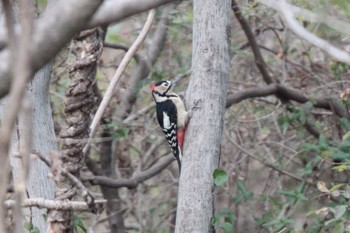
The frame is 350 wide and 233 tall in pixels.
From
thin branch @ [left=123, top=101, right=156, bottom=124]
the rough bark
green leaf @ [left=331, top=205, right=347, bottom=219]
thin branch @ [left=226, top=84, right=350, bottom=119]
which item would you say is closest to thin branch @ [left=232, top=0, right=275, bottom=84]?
thin branch @ [left=226, top=84, right=350, bottom=119]

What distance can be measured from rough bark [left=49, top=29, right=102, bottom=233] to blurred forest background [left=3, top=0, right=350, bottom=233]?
2307mm

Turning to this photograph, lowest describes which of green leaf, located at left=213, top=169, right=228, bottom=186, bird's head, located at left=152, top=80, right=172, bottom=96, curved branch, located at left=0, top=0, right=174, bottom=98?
green leaf, located at left=213, top=169, right=228, bottom=186

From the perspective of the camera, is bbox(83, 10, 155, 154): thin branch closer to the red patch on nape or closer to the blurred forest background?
the red patch on nape

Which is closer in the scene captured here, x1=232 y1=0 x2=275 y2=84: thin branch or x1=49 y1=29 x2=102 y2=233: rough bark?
x1=49 y1=29 x2=102 y2=233: rough bark

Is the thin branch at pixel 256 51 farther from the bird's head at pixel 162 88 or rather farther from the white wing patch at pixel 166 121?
the white wing patch at pixel 166 121

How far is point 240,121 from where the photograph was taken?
6.61 meters

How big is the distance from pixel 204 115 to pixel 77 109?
0.96 meters

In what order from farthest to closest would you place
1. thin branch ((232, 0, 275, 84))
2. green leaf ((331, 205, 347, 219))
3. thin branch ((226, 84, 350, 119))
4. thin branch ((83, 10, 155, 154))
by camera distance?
thin branch ((232, 0, 275, 84)), thin branch ((226, 84, 350, 119)), green leaf ((331, 205, 347, 219)), thin branch ((83, 10, 155, 154))

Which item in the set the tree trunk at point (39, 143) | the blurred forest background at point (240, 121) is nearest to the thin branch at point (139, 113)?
the blurred forest background at point (240, 121)

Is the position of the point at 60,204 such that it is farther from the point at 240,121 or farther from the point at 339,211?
the point at 240,121

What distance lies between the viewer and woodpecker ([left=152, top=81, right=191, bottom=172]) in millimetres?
4629

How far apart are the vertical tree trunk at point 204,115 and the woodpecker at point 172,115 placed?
4.7 inches

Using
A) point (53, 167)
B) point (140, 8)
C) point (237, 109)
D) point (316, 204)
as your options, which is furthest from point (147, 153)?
point (140, 8)

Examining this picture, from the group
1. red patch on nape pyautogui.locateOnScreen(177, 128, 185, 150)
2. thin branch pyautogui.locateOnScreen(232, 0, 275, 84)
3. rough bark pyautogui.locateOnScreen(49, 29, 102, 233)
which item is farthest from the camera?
thin branch pyautogui.locateOnScreen(232, 0, 275, 84)
